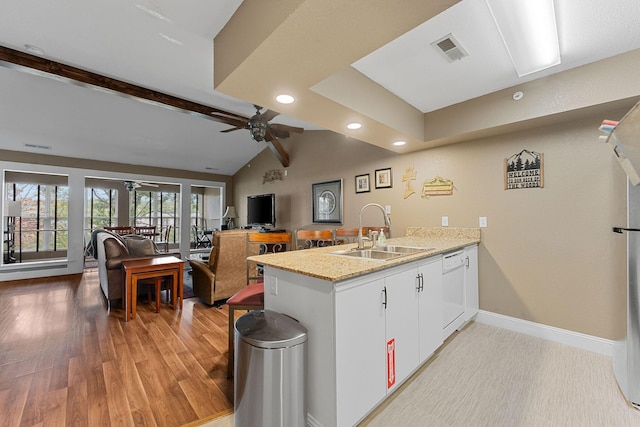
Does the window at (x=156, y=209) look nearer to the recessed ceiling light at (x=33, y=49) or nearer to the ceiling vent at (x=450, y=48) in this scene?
the recessed ceiling light at (x=33, y=49)

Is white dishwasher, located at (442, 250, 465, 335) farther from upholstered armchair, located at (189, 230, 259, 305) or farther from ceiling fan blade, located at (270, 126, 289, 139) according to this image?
ceiling fan blade, located at (270, 126, 289, 139)

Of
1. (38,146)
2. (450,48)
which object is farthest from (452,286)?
(38,146)

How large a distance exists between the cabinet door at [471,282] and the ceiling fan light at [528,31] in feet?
5.55

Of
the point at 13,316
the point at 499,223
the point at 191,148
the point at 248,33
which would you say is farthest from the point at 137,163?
the point at 499,223

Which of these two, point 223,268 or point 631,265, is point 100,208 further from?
point 631,265

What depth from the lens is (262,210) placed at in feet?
20.7

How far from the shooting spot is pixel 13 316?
3.15 metres

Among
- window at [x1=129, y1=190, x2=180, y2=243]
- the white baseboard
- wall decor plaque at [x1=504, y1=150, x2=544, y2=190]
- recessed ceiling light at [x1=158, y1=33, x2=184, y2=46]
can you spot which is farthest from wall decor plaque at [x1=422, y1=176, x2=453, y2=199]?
window at [x1=129, y1=190, x2=180, y2=243]

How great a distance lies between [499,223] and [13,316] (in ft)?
18.7

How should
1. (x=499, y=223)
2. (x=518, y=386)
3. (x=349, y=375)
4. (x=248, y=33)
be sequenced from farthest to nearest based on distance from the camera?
1. (x=499, y=223)
2. (x=518, y=386)
3. (x=248, y=33)
4. (x=349, y=375)

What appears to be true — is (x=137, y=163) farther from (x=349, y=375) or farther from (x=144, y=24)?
(x=349, y=375)

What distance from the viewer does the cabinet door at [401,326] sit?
1.63 meters

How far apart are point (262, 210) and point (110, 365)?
440 centimetres

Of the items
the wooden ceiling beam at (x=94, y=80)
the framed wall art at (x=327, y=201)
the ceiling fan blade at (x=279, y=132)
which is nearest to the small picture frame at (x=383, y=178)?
the framed wall art at (x=327, y=201)
